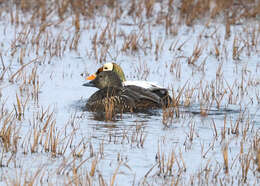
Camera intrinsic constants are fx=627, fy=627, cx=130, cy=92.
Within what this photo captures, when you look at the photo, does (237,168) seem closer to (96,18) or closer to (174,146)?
(174,146)

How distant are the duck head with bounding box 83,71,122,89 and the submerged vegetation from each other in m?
0.29

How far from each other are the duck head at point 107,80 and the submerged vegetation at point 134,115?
285 mm

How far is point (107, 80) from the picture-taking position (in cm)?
873

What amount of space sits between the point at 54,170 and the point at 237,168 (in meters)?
Answer: 1.54

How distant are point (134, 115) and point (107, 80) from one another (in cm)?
129

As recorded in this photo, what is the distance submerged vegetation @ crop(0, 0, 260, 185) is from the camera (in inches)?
204

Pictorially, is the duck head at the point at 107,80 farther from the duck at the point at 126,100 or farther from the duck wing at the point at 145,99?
the duck wing at the point at 145,99

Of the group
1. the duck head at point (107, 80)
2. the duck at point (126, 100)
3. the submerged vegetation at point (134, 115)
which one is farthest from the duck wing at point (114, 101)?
the duck head at point (107, 80)

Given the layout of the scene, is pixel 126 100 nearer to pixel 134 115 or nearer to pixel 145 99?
pixel 145 99

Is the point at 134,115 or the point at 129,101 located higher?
the point at 129,101

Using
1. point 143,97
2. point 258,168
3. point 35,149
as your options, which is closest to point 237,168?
point 258,168

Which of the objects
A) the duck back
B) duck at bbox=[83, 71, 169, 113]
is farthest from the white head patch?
the duck back

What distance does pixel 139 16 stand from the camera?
14562 mm

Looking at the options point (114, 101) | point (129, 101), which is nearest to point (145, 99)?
point (129, 101)
